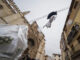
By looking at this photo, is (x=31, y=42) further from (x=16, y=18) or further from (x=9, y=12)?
(x=9, y=12)

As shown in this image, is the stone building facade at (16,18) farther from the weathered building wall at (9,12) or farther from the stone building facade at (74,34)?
the stone building facade at (74,34)

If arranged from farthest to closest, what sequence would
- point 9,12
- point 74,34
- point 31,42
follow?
1. point 31,42
2. point 9,12
3. point 74,34

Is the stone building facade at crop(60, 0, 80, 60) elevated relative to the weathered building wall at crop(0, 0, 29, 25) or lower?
lower

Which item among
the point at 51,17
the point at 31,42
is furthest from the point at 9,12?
the point at 51,17

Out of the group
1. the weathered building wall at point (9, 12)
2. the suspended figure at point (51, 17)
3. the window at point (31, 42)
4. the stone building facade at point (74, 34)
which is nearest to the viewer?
the stone building facade at point (74, 34)

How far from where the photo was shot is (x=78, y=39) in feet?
34.1

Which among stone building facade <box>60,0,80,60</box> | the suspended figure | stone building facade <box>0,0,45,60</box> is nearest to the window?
stone building facade <box>0,0,45,60</box>

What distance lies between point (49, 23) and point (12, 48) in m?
7.95

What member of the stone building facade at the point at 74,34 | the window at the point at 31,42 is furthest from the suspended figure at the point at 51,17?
the window at the point at 31,42

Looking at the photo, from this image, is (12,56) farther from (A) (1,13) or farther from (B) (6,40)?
(A) (1,13)

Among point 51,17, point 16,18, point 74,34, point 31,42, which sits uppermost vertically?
point 16,18

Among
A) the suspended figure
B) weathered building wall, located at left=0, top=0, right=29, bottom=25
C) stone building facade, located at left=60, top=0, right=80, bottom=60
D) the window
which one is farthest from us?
the window

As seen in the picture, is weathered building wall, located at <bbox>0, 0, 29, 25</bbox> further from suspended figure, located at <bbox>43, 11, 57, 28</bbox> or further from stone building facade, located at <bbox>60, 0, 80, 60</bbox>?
stone building facade, located at <bbox>60, 0, 80, 60</bbox>

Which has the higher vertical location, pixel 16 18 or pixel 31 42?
pixel 16 18
